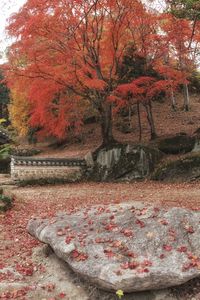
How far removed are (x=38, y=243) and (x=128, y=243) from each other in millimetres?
2608

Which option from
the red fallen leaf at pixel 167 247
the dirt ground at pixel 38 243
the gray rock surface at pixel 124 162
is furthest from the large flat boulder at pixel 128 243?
the gray rock surface at pixel 124 162

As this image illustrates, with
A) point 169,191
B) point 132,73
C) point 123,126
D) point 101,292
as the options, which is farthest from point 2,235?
point 123,126

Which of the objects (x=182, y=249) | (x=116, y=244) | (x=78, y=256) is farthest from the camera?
(x=116, y=244)

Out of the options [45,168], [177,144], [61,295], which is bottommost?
[61,295]

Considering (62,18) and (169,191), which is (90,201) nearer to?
(169,191)

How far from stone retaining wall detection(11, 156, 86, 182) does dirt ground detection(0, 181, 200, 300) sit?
1463mm

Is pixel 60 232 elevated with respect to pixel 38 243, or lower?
elevated

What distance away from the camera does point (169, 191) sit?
44.6ft

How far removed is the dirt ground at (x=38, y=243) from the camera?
5914mm

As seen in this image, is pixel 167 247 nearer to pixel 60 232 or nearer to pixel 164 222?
pixel 164 222

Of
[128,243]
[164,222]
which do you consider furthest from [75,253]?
[164,222]

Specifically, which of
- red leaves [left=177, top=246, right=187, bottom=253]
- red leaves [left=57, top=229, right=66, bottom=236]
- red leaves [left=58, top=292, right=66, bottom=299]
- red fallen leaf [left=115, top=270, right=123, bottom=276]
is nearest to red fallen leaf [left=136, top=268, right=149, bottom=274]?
red fallen leaf [left=115, top=270, right=123, bottom=276]

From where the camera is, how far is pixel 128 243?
6.55 m

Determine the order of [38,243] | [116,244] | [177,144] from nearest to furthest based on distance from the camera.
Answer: [116,244]
[38,243]
[177,144]
